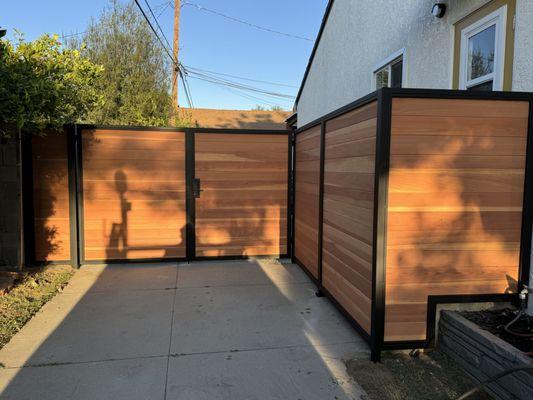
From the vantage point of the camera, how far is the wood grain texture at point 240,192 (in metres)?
6.15

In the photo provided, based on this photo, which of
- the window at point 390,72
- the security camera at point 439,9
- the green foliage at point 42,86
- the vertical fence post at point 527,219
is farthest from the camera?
the window at point 390,72

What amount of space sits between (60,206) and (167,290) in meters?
2.29

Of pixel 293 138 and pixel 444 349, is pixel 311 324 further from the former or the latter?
pixel 293 138

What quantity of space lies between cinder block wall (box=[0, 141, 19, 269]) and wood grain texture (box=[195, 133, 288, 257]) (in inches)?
96.8

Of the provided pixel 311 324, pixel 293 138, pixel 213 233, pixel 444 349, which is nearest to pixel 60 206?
pixel 213 233

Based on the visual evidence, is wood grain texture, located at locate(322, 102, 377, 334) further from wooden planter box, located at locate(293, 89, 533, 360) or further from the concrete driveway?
the concrete driveway

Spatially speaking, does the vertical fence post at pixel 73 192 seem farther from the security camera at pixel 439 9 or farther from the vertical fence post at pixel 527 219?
the vertical fence post at pixel 527 219

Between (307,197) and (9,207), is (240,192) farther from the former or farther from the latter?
(9,207)

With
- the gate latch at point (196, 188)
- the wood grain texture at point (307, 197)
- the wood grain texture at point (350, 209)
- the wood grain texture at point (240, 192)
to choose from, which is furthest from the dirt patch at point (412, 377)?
the gate latch at point (196, 188)

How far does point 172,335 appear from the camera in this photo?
3566mm

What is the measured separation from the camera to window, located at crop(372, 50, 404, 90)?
604cm

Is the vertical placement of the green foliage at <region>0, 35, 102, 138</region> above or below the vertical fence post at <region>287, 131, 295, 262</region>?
above

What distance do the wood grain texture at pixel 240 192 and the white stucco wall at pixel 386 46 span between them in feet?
7.10

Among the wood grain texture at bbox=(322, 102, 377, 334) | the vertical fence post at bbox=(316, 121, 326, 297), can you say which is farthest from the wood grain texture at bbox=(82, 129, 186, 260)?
the wood grain texture at bbox=(322, 102, 377, 334)
